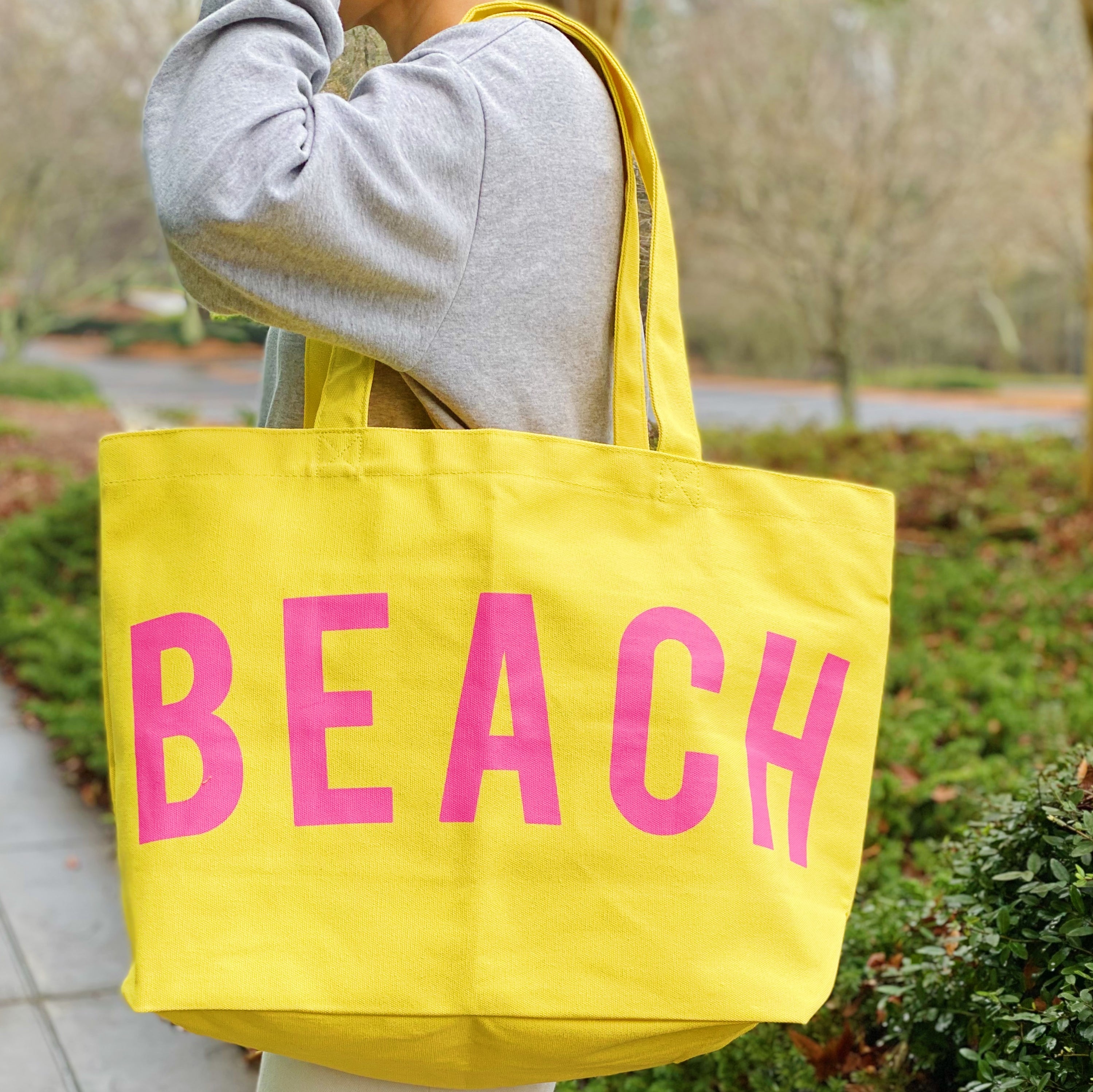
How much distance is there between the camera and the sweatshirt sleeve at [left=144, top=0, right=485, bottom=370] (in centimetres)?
100

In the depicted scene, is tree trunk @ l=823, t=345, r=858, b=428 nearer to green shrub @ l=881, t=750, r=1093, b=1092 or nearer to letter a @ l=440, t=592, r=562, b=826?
green shrub @ l=881, t=750, r=1093, b=1092

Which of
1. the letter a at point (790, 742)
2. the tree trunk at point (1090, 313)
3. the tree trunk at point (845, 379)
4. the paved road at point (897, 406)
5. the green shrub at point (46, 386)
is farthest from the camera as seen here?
the paved road at point (897, 406)

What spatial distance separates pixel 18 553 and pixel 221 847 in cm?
611

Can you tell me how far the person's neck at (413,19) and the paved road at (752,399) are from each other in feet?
48.7

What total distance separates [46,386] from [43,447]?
321 inches

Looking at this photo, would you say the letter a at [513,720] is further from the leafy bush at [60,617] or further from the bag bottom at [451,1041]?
the leafy bush at [60,617]

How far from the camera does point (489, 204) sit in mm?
1088

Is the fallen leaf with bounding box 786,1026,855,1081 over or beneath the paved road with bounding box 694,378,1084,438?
over

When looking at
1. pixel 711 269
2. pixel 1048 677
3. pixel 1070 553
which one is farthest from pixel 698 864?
pixel 711 269

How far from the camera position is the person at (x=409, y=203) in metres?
1.01

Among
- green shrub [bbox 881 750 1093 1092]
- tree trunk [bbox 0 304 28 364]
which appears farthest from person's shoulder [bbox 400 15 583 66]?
tree trunk [bbox 0 304 28 364]

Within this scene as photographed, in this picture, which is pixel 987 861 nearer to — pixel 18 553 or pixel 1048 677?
pixel 1048 677

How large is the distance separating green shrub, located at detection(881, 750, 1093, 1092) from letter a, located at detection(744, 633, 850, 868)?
542 millimetres

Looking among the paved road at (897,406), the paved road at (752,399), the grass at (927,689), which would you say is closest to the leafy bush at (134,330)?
the paved road at (752,399)
